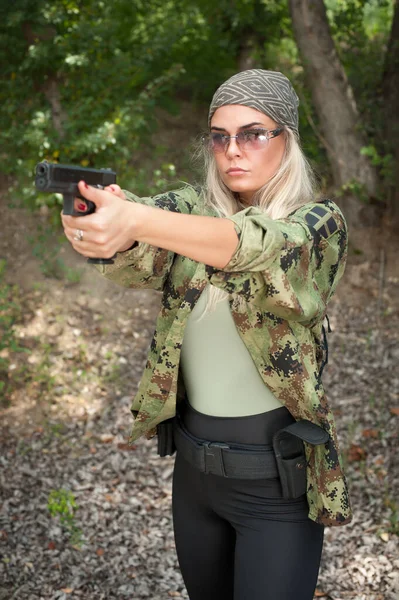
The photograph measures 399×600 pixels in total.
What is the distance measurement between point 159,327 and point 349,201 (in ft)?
17.8

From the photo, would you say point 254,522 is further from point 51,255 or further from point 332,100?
point 332,100

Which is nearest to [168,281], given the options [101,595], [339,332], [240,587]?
[240,587]

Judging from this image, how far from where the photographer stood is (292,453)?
202cm

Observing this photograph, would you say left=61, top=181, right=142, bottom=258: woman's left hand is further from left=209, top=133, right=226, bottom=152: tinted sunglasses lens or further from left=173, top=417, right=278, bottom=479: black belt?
left=173, top=417, right=278, bottom=479: black belt

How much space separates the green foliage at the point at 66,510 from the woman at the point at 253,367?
2.08 m

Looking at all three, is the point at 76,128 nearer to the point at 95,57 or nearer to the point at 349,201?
the point at 95,57

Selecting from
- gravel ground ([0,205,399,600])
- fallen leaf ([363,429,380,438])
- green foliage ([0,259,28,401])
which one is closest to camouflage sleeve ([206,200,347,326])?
gravel ground ([0,205,399,600])

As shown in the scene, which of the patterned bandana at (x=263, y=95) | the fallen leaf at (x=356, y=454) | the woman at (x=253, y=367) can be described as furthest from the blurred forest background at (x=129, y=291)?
the patterned bandana at (x=263, y=95)

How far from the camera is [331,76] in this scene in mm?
6895

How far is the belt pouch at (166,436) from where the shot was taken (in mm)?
2289

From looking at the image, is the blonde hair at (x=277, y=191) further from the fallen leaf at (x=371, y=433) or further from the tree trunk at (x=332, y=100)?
the tree trunk at (x=332, y=100)

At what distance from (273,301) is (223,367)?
447 millimetres

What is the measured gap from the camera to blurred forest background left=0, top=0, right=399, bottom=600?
3941mm

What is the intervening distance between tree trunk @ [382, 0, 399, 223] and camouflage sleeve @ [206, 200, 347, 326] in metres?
5.50
